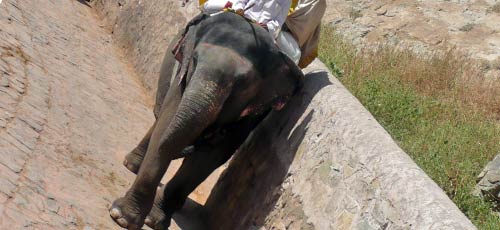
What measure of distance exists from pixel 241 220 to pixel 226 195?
0.48 meters

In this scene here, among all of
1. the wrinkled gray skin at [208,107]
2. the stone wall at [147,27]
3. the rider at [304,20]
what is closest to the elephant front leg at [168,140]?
the wrinkled gray skin at [208,107]

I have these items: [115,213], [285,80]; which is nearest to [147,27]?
[285,80]

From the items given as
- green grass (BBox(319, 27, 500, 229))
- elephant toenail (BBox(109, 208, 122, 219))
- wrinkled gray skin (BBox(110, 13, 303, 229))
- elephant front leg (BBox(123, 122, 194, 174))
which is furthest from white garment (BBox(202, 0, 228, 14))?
green grass (BBox(319, 27, 500, 229))

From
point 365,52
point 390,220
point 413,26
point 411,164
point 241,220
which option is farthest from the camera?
point 413,26

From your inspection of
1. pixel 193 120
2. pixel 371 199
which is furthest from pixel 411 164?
pixel 193 120

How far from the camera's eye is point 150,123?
840 cm

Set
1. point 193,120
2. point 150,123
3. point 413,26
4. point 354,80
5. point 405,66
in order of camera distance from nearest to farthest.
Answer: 1. point 193,120
2. point 150,123
3. point 354,80
4. point 405,66
5. point 413,26

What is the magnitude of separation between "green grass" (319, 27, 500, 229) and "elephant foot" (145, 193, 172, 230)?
2258 mm

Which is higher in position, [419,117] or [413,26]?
[419,117]

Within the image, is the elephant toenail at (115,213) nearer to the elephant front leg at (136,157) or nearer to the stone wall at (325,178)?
the stone wall at (325,178)

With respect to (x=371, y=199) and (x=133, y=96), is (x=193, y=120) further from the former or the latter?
(x=133, y=96)

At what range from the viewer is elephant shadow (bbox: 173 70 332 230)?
236 inches

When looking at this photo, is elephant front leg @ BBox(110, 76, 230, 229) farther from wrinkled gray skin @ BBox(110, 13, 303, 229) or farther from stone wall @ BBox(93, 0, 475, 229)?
stone wall @ BBox(93, 0, 475, 229)

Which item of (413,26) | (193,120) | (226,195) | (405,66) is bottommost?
(413,26)
